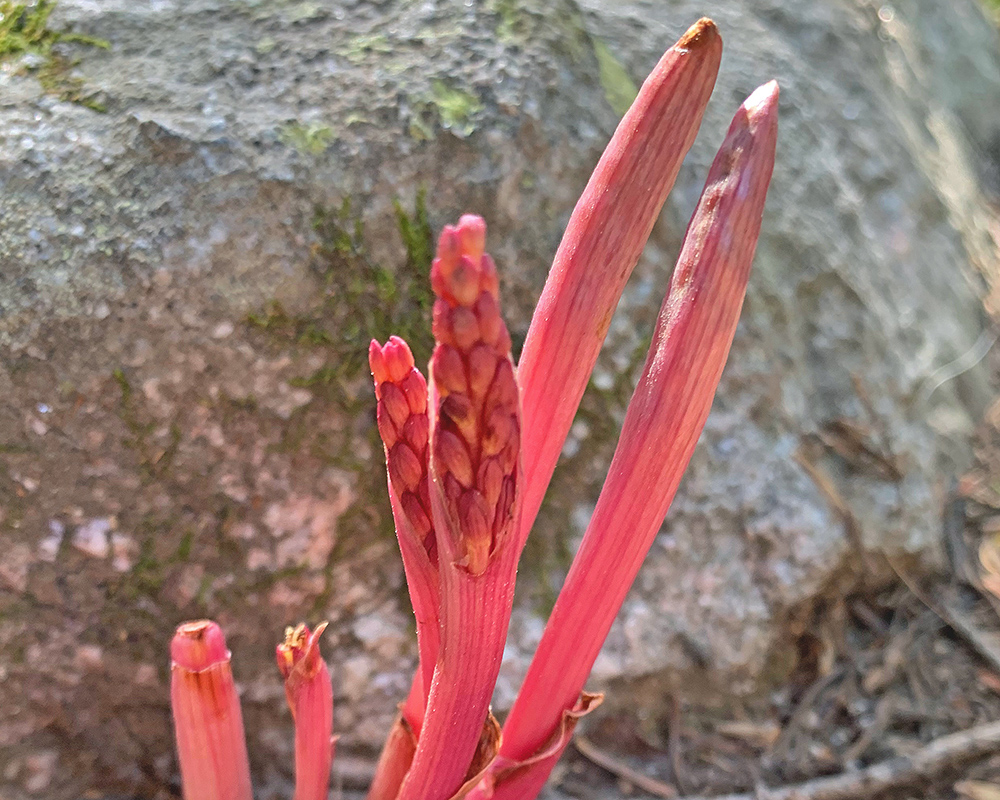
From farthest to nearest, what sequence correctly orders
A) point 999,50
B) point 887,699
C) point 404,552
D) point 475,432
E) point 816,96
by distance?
point 999,50 → point 816,96 → point 887,699 → point 404,552 → point 475,432

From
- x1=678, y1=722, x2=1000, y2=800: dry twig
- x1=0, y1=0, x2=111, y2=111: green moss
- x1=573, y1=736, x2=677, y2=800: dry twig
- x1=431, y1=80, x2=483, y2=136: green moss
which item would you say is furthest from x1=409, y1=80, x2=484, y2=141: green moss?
x1=678, y1=722, x2=1000, y2=800: dry twig

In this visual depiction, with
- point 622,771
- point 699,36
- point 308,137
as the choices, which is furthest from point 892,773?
point 308,137

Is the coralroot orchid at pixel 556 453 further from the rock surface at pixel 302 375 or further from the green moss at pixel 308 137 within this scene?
the green moss at pixel 308 137

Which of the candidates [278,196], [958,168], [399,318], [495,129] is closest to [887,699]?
[399,318]

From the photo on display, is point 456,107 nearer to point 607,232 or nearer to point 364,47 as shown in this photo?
point 364,47

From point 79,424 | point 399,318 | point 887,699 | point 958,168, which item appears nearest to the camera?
point 79,424

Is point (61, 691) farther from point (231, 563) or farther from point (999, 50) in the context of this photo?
point (999, 50)

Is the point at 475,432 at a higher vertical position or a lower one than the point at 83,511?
higher
